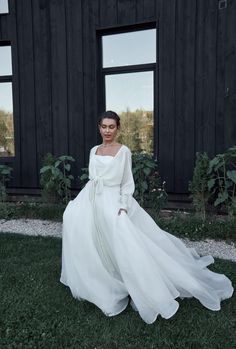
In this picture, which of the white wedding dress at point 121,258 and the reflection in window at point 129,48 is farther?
the reflection in window at point 129,48

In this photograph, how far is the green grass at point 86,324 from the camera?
A: 2496 mm

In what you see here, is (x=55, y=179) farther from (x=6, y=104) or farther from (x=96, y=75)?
(x=6, y=104)

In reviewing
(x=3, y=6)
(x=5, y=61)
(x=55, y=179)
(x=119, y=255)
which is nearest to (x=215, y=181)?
(x=55, y=179)

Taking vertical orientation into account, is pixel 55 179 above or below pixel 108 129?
below

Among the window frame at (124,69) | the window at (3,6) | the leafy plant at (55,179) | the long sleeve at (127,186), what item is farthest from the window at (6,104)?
the long sleeve at (127,186)

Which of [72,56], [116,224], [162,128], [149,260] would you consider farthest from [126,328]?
[72,56]

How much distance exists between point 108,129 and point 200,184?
256 centimetres

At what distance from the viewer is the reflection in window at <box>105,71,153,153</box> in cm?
622

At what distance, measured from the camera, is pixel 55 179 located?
6.16m

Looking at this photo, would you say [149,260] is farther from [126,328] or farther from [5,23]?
[5,23]

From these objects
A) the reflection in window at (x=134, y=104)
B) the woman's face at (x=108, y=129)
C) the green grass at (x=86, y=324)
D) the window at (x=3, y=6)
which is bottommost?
the green grass at (x=86, y=324)

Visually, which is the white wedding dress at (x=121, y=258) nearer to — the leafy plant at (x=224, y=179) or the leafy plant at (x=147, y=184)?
the leafy plant at (x=224, y=179)

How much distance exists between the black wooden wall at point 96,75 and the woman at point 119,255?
111 inches

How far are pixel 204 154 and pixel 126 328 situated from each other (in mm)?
3317
